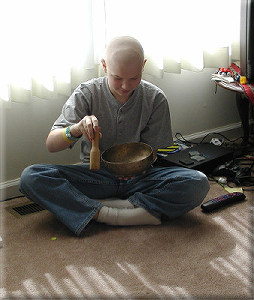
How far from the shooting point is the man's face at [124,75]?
1.69 metres

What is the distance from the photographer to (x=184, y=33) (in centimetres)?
234

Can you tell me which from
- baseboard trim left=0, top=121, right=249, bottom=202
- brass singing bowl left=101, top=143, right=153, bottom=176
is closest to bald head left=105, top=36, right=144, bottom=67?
brass singing bowl left=101, top=143, right=153, bottom=176

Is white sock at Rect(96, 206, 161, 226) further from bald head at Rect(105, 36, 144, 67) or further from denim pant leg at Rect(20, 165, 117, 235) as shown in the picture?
bald head at Rect(105, 36, 144, 67)

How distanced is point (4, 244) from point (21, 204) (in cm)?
35

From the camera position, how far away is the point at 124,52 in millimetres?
1690

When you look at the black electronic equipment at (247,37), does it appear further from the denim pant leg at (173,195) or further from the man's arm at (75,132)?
the man's arm at (75,132)

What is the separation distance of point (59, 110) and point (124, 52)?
22.3 inches

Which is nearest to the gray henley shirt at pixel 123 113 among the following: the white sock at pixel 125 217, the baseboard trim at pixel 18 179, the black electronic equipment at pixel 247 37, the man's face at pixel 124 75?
the man's face at pixel 124 75

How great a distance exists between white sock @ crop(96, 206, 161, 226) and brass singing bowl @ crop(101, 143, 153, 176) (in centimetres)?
14

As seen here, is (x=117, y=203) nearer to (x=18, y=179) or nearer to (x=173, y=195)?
(x=173, y=195)

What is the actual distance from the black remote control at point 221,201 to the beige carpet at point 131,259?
28 millimetres

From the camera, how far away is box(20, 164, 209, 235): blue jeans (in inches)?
69.4

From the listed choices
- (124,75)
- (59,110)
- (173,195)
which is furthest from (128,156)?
(59,110)

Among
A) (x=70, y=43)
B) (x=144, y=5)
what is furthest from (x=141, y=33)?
(x=70, y=43)
